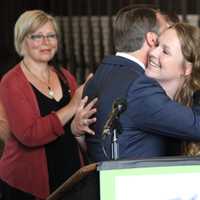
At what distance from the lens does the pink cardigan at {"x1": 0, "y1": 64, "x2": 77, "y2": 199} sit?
2.89 metres

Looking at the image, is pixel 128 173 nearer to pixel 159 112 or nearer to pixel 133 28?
pixel 159 112

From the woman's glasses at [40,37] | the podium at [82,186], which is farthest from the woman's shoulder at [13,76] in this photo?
the podium at [82,186]

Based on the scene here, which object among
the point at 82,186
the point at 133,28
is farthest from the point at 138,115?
the point at 82,186

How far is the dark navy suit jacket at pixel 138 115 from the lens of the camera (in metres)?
2.04

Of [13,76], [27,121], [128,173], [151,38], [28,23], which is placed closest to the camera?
[128,173]

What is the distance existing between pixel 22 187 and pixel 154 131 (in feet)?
3.78

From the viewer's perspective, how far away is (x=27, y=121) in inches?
114

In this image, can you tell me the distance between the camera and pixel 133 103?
2.06 m

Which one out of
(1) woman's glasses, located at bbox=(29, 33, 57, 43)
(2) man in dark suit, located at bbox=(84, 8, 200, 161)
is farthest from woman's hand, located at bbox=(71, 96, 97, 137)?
Result: (1) woman's glasses, located at bbox=(29, 33, 57, 43)

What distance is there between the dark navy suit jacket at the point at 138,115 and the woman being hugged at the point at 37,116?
64 centimetres

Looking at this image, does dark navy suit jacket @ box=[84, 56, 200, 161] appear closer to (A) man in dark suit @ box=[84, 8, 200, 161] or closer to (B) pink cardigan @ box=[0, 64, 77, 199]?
(A) man in dark suit @ box=[84, 8, 200, 161]

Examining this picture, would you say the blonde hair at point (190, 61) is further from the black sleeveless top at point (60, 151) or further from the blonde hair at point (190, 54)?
the black sleeveless top at point (60, 151)

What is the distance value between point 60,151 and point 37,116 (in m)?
0.27

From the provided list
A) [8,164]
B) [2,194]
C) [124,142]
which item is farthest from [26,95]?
[124,142]
